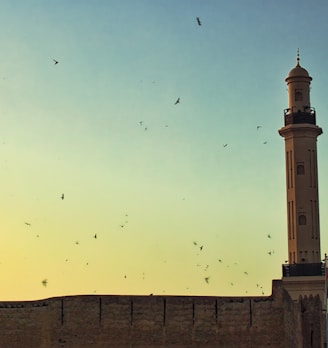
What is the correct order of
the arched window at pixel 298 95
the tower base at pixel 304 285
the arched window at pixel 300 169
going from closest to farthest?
the tower base at pixel 304 285 → the arched window at pixel 300 169 → the arched window at pixel 298 95

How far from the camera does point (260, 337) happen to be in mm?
39938

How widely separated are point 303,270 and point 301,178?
5019 millimetres

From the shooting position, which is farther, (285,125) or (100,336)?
(285,125)

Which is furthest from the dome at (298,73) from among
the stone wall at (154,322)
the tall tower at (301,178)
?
the stone wall at (154,322)

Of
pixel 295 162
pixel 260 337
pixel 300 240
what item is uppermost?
pixel 295 162

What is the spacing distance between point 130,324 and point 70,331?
242 cm

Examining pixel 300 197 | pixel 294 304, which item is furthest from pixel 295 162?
pixel 294 304

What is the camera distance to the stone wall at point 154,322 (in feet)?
131

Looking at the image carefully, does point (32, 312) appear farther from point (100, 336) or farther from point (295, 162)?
point (295, 162)

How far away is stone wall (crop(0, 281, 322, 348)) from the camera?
131 feet

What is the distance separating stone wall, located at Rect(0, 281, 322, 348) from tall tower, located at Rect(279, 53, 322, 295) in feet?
43.2

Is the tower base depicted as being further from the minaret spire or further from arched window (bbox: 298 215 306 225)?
arched window (bbox: 298 215 306 225)

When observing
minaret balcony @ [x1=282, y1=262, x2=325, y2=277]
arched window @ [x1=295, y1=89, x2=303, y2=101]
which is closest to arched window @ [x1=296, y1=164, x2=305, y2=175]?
arched window @ [x1=295, y1=89, x2=303, y2=101]

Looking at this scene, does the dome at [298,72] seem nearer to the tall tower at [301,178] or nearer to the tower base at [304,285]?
the tall tower at [301,178]
